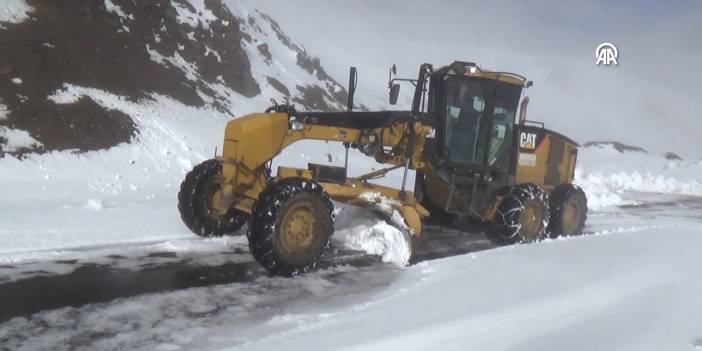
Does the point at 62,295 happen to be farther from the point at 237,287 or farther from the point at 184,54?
the point at 184,54

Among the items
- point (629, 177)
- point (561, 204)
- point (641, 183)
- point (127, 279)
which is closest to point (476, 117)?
point (561, 204)

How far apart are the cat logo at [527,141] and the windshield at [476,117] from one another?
420mm

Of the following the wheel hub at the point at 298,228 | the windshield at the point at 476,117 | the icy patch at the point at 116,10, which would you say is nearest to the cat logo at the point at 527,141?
the windshield at the point at 476,117

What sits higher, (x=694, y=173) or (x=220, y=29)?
(x=220, y=29)

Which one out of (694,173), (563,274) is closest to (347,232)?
(563,274)

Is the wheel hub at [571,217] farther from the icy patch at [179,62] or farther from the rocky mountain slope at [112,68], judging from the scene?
the icy patch at [179,62]

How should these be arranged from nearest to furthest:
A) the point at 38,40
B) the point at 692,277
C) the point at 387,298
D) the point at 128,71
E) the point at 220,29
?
1. the point at 387,298
2. the point at 692,277
3. the point at 38,40
4. the point at 128,71
5. the point at 220,29

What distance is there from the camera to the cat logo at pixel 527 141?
9302 mm

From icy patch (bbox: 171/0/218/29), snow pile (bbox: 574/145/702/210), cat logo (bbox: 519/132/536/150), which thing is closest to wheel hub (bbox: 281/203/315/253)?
cat logo (bbox: 519/132/536/150)

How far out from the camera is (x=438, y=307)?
16.7 ft

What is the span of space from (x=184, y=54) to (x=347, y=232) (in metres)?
14.3

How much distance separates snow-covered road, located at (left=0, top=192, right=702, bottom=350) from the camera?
4254 mm

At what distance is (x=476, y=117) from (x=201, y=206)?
402 cm

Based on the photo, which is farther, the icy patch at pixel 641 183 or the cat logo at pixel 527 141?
the icy patch at pixel 641 183
